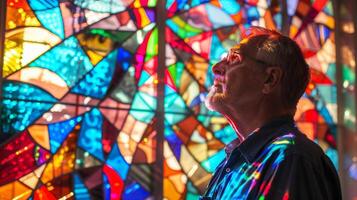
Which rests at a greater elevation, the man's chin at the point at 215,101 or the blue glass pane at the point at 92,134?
the man's chin at the point at 215,101

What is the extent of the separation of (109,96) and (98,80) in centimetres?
12

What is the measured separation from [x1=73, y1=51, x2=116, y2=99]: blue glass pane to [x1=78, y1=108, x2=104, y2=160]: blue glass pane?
0.36ft

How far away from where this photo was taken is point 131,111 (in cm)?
355

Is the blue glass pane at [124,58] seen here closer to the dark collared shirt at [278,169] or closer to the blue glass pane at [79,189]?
the blue glass pane at [79,189]

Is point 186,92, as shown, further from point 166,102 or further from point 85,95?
point 85,95

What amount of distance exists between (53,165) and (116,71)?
69 cm

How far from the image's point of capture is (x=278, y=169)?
4.29 ft

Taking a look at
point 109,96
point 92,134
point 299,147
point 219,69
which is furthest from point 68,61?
point 299,147

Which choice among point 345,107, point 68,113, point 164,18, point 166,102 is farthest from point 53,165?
point 345,107

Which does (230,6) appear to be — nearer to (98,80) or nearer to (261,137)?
(98,80)

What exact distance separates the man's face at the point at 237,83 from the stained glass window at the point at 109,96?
1.75 meters

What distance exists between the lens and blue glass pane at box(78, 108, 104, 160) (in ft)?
10.9

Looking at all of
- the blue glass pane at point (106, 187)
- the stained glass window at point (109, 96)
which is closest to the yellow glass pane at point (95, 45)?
the stained glass window at point (109, 96)

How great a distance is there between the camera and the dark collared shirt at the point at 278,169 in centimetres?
129
